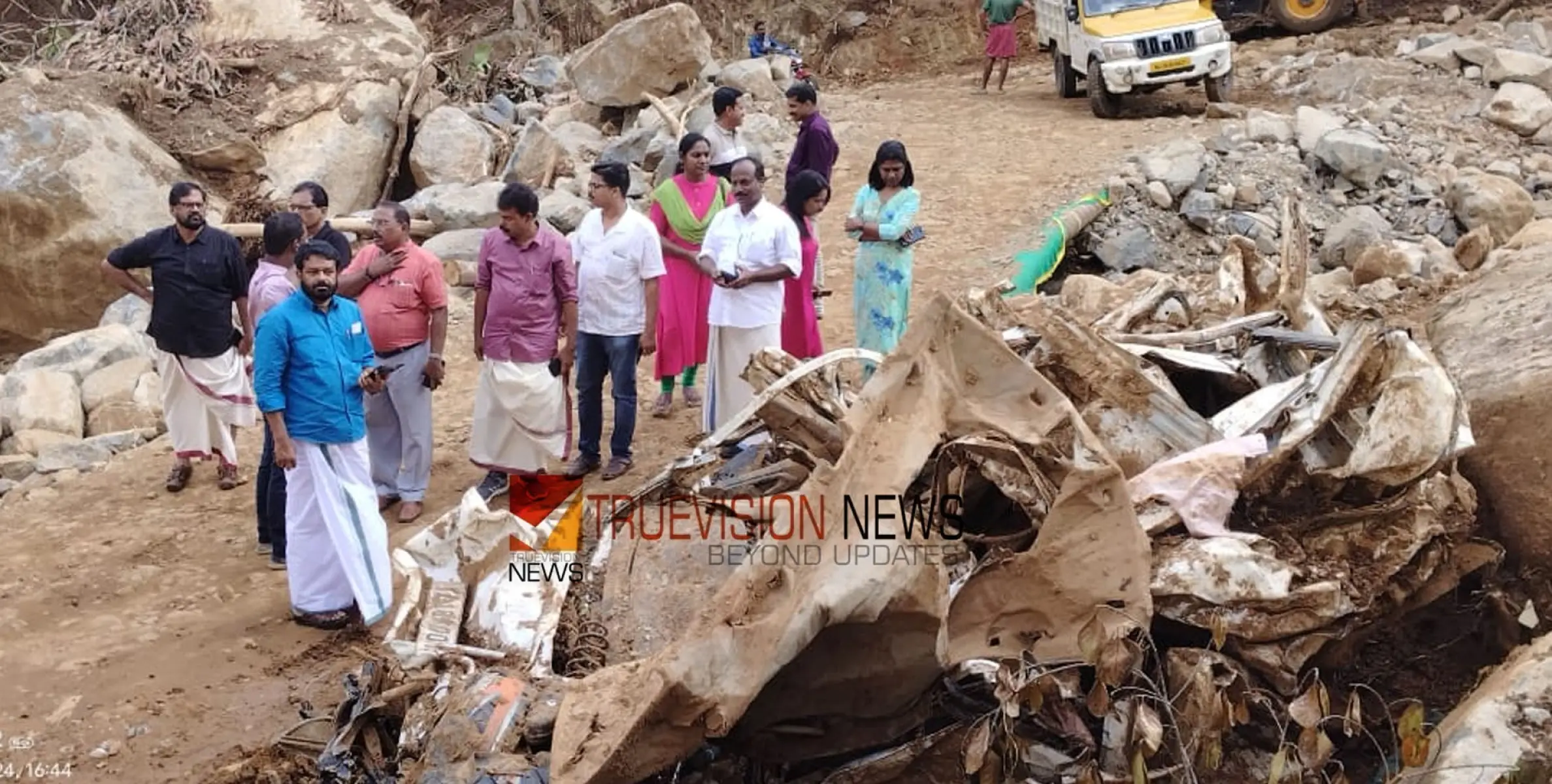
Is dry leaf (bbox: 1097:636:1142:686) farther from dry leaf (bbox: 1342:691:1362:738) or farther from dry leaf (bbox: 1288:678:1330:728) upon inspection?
dry leaf (bbox: 1342:691:1362:738)

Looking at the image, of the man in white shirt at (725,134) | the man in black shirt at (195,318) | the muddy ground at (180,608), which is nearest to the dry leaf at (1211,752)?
the muddy ground at (180,608)

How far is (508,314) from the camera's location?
20.0 ft

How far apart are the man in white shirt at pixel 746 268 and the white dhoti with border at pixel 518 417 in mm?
769

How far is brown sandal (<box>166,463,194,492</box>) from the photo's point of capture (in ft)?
23.1

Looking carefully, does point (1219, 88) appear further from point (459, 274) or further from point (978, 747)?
point (978, 747)

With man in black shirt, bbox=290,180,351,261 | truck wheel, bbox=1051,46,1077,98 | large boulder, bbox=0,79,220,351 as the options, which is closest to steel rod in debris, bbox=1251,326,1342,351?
man in black shirt, bbox=290,180,351,261

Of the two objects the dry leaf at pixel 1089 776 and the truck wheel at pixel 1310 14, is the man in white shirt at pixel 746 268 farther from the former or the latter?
the truck wheel at pixel 1310 14

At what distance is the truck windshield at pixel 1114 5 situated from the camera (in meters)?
14.1

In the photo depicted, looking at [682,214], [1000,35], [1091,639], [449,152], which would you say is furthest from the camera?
[1000,35]

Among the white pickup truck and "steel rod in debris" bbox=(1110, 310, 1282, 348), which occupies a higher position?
the white pickup truck

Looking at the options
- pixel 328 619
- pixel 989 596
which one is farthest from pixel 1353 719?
pixel 328 619

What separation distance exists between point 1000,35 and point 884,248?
1082cm

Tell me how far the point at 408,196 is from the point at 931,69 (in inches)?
356

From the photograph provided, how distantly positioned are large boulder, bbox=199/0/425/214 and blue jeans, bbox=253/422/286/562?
22.2ft
